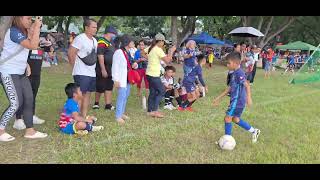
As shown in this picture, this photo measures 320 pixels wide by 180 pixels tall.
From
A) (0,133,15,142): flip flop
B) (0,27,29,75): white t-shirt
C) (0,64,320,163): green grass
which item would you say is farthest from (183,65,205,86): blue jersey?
Result: (0,133,15,142): flip flop

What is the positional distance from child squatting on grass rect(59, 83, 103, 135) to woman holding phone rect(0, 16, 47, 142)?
2.08 ft

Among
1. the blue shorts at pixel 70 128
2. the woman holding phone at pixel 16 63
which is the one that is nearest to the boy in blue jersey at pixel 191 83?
the blue shorts at pixel 70 128

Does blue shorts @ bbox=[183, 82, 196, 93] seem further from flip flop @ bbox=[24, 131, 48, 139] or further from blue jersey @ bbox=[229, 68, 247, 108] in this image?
flip flop @ bbox=[24, 131, 48, 139]

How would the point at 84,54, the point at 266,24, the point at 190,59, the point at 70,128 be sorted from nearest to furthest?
1. the point at 70,128
2. the point at 84,54
3. the point at 190,59
4. the point at 266,24

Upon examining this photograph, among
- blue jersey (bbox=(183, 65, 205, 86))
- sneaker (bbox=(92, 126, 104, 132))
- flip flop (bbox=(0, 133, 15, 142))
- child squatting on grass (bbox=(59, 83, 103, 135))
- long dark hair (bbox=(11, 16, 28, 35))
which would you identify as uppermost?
long dark hair (bbox=(11, 16, 28, 35))

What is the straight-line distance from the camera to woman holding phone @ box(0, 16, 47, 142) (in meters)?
5.05

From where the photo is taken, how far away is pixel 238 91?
529 cm

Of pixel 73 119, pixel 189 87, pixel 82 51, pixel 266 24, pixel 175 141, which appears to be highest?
pixel 266 24

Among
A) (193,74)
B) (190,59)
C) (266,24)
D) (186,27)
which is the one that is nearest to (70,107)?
(193,74)

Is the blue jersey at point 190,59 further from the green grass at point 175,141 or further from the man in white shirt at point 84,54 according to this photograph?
the man in white shirt at point 84,54

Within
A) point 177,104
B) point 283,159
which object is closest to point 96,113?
point 177,104

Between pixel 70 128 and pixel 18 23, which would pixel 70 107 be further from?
pixel 18 23

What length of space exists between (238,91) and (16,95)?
10.5 feet
